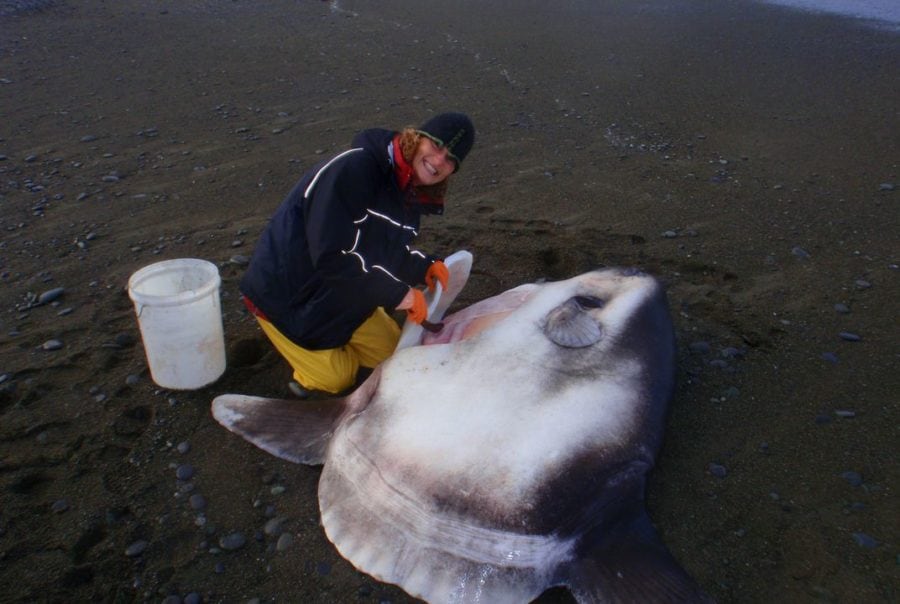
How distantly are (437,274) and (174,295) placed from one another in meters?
1.25

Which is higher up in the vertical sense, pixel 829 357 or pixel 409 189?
pixel 409 189

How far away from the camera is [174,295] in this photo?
3.27 meters

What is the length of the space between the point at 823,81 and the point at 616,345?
20.6 feet

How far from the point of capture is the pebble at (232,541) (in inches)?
111

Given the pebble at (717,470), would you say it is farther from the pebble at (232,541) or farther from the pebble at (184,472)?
the pebble at (184,472)

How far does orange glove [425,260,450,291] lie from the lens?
3652 millimetres

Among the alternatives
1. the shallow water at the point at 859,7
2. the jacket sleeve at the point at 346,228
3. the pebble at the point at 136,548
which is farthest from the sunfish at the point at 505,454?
the shallow water at the point at 859,7

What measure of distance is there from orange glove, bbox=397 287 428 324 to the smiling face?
522 mm

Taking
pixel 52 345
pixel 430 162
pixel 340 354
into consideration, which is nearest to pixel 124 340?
pixel 52 345

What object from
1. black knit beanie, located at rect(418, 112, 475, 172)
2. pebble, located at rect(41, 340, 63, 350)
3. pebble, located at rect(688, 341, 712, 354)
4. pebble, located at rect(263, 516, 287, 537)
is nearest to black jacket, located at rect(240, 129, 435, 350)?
black knit beanie, located at rect(418, 112, 475, 172)

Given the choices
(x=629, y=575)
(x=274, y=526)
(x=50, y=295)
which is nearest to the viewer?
(x=629, y=575)

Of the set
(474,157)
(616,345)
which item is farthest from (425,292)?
(474,157)

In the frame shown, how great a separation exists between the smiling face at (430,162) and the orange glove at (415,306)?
52cm

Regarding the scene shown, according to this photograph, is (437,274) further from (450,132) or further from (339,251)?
(450,132)
